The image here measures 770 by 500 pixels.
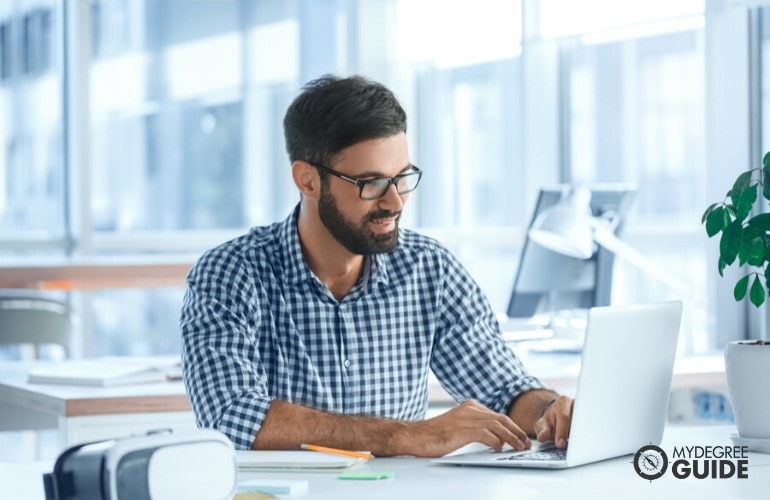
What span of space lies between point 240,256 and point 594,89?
332 centimetres

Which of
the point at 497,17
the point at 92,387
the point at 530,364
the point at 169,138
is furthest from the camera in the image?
the point at 169,138

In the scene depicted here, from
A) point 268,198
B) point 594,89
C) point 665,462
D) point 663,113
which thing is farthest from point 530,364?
point 268,198

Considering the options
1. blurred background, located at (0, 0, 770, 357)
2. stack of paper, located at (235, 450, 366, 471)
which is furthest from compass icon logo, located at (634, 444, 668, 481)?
blurred background, located at (0, 0, 770, 357)

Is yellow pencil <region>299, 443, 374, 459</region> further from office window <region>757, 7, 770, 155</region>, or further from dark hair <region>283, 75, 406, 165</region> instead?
office window <region>757, 7, 770, 155</region>

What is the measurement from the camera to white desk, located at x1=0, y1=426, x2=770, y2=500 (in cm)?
151

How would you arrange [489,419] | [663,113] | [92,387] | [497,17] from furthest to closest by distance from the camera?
1. [497,17]
2. [663,113]
3. [92,387]
4. [489,419]

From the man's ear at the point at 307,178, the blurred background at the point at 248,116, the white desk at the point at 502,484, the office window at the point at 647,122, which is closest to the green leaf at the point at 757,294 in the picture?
the white desk at the point at 502,484

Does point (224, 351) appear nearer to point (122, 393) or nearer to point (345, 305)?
point (345, 305)

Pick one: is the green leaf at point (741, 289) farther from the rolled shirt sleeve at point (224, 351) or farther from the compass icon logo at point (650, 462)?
the rolled shirt sleeve at point (224, 351)

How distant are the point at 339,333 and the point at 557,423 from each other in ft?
1.62

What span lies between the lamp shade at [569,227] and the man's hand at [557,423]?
46.2 inches

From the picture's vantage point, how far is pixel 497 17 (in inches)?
228

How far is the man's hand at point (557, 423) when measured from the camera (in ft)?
6.01

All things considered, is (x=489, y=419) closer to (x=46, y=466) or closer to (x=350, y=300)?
(x=350, y=300)
